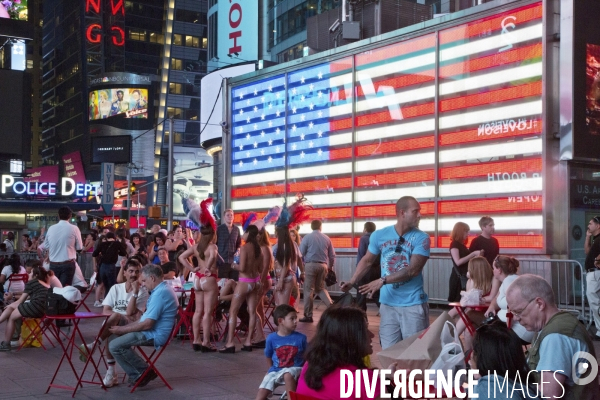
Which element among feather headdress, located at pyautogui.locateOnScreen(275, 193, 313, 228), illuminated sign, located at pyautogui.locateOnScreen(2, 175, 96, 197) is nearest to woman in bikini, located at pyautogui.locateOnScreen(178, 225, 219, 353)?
feather headdress, located at pyautogui.locateOnScreen(275, 193, 313, 228)

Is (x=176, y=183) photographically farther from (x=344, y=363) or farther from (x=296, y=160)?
(x=344, y=363)

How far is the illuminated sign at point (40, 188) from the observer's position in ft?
159

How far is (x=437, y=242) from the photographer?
1602 cm

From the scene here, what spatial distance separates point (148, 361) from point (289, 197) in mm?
11429

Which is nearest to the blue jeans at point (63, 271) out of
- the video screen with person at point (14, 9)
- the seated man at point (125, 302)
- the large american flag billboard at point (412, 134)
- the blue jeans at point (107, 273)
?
the blue jeans at point (107, 273)

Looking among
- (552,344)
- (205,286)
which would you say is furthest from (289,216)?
(552,344)

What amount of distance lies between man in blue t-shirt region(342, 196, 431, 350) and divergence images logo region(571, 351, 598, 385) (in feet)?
10.3

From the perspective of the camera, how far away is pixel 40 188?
51.8 metres

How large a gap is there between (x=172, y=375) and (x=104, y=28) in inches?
3819

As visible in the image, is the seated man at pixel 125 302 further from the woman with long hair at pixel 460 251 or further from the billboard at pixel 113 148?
the billboard at pixel 113 148

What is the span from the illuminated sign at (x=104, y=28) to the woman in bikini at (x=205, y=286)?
92.1 meters

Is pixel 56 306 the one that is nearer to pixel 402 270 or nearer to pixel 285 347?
pixel 285 347

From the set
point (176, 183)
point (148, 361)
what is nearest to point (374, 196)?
point (148, 361)

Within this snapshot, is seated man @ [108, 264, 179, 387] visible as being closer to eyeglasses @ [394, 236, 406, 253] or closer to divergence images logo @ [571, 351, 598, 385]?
eyeglasses @ [394, 236, 406, 253]
